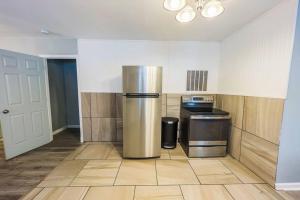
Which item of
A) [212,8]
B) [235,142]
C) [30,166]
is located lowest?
[30,166]

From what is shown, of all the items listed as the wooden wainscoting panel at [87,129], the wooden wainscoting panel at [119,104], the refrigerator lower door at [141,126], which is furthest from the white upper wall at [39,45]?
the refrigerator lower door at [141,126]

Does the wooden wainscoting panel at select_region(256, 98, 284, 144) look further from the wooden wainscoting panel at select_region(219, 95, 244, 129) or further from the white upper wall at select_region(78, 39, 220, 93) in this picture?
the white upper wall at select_region(78, 39, 220, 93)

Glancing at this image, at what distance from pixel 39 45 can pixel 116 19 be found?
92.5 inches

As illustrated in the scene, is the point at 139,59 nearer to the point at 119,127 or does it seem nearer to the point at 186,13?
the point at 119,127

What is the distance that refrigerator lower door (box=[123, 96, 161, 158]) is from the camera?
266 cm

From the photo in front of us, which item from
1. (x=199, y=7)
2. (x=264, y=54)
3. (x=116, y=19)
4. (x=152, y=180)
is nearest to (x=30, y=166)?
(x=152, y=180)

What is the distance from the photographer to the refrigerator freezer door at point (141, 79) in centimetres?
259

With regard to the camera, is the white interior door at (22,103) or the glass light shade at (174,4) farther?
the white interior door at (22,103)

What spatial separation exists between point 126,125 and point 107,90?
3.93 feet

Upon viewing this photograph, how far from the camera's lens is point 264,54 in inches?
84.9

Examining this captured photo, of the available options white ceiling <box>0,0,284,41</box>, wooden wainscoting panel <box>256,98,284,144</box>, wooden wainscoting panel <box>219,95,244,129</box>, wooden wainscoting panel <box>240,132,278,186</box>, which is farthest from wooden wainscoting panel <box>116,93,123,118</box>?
wooden wainscoting panel <box>256,98,284,144</box>

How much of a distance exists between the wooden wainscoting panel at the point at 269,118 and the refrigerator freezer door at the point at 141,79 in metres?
1.62

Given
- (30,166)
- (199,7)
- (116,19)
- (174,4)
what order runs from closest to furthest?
1. (174,4)
2. (199,7)
3. (116,19)
4. (30,166)

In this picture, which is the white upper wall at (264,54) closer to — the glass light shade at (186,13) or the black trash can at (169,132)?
the glass light shade at (186,13)
